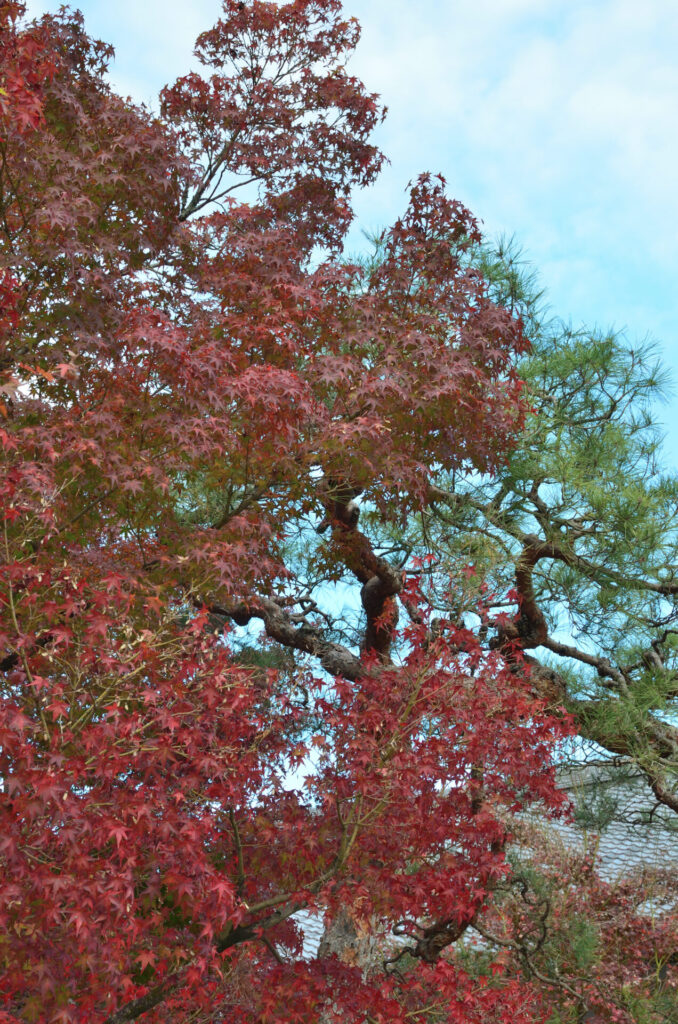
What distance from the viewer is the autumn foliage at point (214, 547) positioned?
3.06 m

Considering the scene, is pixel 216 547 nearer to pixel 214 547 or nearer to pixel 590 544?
pixel 214 547

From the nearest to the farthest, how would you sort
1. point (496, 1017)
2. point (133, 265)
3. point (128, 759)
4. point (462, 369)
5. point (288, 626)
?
point (128, 759) < point (462, 369) < point (133, 265) < point (496, 1017) < point (288, 626)

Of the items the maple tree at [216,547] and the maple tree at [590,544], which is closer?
the maple tree at [216,547]

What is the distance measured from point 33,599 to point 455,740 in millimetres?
1842

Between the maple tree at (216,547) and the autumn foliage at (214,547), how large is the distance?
0.07ft

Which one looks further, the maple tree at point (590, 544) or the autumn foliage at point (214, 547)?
the maple tree at point (590, 544)

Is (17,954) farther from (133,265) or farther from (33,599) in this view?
(133,265)

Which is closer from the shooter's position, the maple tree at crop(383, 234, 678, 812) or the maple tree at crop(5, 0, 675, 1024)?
the maple tree at crop(5, 0, 675, 1024)

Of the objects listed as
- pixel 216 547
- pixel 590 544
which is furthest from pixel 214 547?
pixel 590 544

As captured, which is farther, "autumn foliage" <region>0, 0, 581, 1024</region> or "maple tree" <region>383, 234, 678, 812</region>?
"maple tree" <region>383, 234, 678, 812</region>

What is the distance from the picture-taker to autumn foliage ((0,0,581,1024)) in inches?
121

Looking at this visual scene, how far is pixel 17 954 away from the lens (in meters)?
2.95

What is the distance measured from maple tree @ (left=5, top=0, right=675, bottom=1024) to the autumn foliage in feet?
0.07

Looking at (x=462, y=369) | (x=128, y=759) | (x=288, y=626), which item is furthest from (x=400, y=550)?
(x=128, y=759)
